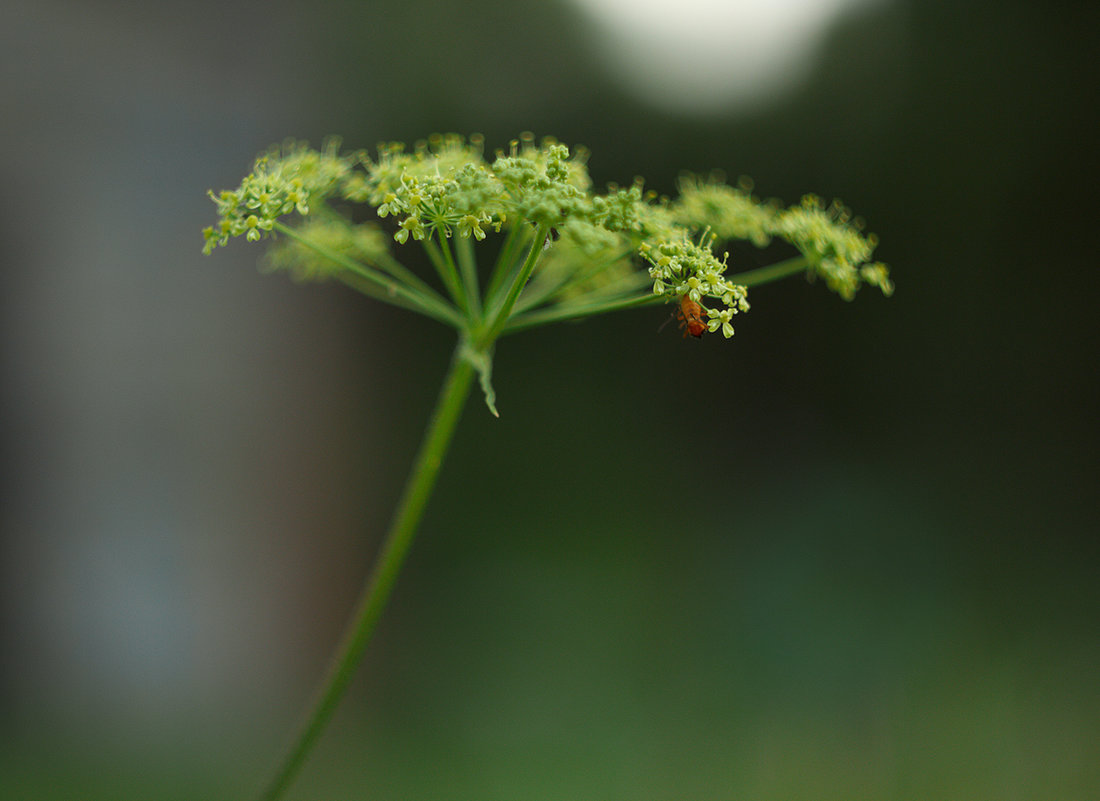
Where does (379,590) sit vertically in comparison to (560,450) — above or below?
below

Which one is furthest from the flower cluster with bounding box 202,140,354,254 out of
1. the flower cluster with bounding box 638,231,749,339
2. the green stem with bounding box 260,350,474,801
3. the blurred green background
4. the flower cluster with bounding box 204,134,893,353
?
the blurred green background

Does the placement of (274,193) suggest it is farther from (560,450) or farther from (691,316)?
(560,450)

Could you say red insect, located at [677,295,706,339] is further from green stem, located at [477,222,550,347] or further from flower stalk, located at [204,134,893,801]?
green stem, located at [477,222,550,347]

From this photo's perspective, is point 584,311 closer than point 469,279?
Yes

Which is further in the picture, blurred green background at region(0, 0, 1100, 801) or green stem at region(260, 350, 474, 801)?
blurred green background at region(0, 0, 1100, 801)

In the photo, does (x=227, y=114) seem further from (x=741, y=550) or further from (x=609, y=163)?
(x=741, y=550)

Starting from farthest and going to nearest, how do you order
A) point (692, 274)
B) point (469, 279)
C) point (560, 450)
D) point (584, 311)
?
1. point (560, 450)
2. point (469, 279)
3. point (584, 311)
4. point (692, 274)

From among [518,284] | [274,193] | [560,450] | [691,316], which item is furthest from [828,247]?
[560,450]

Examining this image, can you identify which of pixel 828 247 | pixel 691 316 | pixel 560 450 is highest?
pixel 560 450
